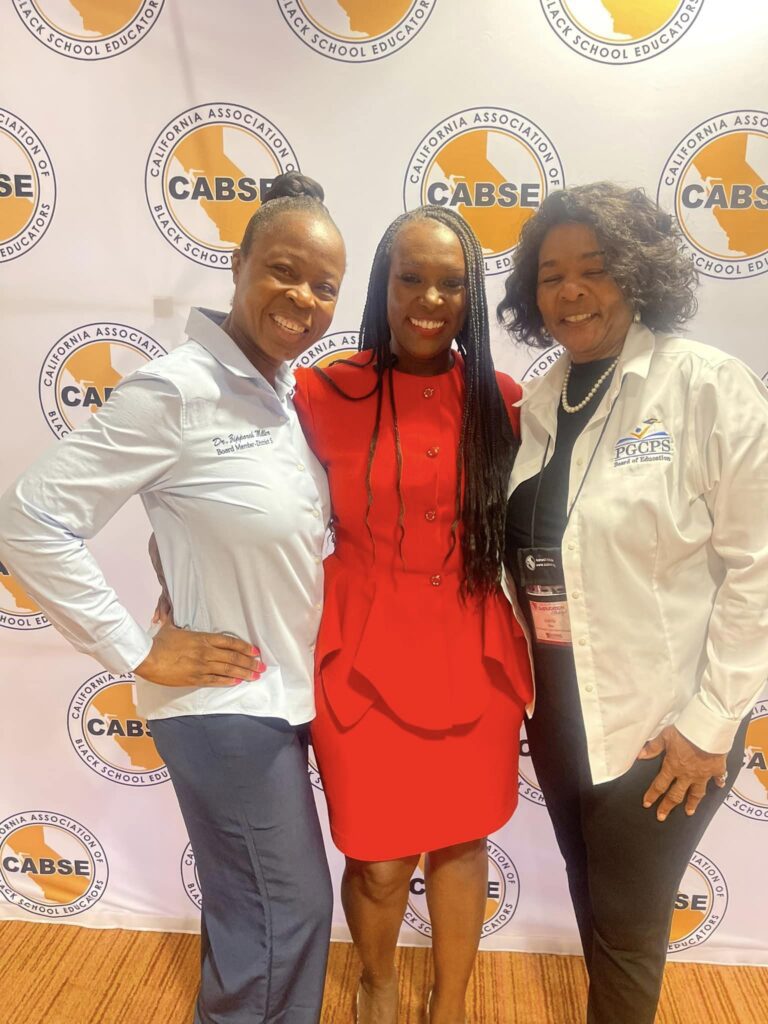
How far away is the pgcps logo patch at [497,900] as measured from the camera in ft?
6.98

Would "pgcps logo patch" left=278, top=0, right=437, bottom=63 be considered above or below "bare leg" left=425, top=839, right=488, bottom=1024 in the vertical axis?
above

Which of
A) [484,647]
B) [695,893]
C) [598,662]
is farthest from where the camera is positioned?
[695,893]

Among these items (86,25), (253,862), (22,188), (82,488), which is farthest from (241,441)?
(86,25)

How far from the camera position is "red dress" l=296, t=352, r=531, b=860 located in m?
1.39

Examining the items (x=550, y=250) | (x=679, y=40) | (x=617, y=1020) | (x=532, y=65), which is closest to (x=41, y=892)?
(x=617, y=1020)

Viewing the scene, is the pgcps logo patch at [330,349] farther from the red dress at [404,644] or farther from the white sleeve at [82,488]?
the white sleeve at [82,488]

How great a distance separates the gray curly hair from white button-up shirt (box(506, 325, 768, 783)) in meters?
0.06

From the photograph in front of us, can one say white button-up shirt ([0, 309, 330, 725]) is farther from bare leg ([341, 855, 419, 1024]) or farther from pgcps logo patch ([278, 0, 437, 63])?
pgcps logo patch ([278, 0, 437, 63])

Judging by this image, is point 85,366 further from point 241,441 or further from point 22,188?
point 241,441

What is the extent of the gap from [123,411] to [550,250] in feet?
2.75

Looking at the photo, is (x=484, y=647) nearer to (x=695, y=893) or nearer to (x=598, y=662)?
(x=598, y=662)

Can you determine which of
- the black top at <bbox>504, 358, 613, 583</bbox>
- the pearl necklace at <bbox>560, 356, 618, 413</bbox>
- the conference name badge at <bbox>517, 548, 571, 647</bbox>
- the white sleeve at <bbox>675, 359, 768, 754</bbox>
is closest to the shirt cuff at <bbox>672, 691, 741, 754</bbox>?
the white sleeve at <bbox>675, 359, 768, 754</bbox>

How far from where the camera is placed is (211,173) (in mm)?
1791

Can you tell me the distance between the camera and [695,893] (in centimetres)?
211
